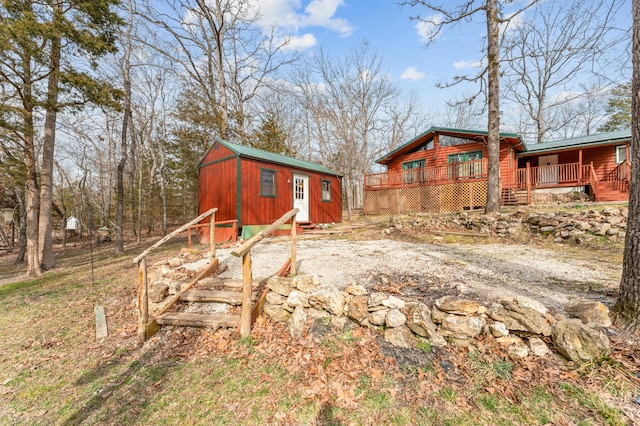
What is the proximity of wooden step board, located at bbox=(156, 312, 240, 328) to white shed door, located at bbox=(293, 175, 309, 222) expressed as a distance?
297 inches

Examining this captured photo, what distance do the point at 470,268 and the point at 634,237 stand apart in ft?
6.87

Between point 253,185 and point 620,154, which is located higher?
point 620,154

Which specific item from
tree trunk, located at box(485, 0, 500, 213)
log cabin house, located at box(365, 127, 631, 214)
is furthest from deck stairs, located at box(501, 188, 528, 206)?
tree trunk, located at box(485, 0, 500, 213)

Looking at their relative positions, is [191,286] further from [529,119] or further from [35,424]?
[529,119]

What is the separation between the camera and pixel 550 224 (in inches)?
250

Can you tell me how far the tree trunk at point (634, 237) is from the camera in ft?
7.20

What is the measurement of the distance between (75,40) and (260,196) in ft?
21.8

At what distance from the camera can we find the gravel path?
3.16 meters

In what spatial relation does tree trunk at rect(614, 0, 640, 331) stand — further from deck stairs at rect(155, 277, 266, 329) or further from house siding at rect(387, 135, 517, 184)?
house siding at rect(387, 135, 517, 184)

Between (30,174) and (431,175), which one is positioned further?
(431,175)

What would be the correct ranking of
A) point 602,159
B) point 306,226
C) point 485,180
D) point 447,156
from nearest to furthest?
1. point 306,226
2. point 485,180
3. point 602,159
4. point 447,156

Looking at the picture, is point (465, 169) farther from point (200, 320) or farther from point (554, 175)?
point (200, 320)

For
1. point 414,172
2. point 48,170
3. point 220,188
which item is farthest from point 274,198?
point 414,172

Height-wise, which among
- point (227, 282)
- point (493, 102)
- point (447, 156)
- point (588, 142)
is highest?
point (493, 102)
